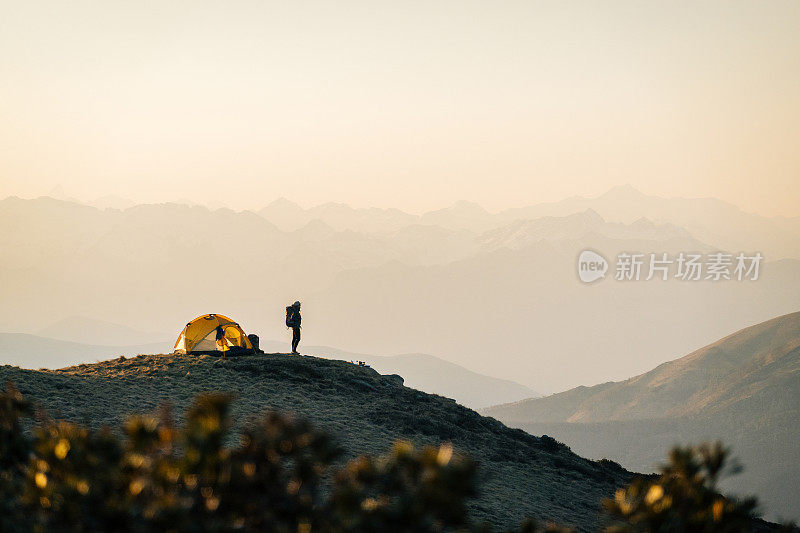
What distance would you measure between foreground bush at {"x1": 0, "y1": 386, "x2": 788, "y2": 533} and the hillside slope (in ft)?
41.8

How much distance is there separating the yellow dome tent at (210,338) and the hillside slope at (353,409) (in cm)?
201

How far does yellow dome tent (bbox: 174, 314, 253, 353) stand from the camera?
36344mm

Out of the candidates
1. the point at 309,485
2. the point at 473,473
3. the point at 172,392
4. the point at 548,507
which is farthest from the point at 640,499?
the point at 172,392

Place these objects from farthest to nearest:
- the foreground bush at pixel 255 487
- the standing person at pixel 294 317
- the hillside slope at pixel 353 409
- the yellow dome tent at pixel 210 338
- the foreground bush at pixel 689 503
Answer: the yellow dome tent at pixel 210 338
the standing person at pixel 294 317
the hillside slope at pixel 353 409
the foreground bush at pixel 689 503
the foreground bush at pixel 255 487

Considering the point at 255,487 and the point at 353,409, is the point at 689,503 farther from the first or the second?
the point at 353,409

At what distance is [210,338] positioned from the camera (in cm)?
3656

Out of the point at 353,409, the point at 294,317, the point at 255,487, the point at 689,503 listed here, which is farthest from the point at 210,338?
the point at 689,503

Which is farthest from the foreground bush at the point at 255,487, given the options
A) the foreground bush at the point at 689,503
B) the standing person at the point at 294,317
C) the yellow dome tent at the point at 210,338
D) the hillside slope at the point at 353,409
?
the yellow dome tent at the point at 210,338

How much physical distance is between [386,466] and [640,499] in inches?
120

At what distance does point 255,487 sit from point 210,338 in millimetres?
30813

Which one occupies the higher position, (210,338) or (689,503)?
(210,338)

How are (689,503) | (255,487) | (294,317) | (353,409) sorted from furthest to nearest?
(294,317) → (353,409) → (689,503) → (255,487)

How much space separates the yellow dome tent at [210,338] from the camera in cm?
3634

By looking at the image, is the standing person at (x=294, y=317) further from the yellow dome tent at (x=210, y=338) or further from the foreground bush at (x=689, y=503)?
the foreground bush at (x=689, y=503)
